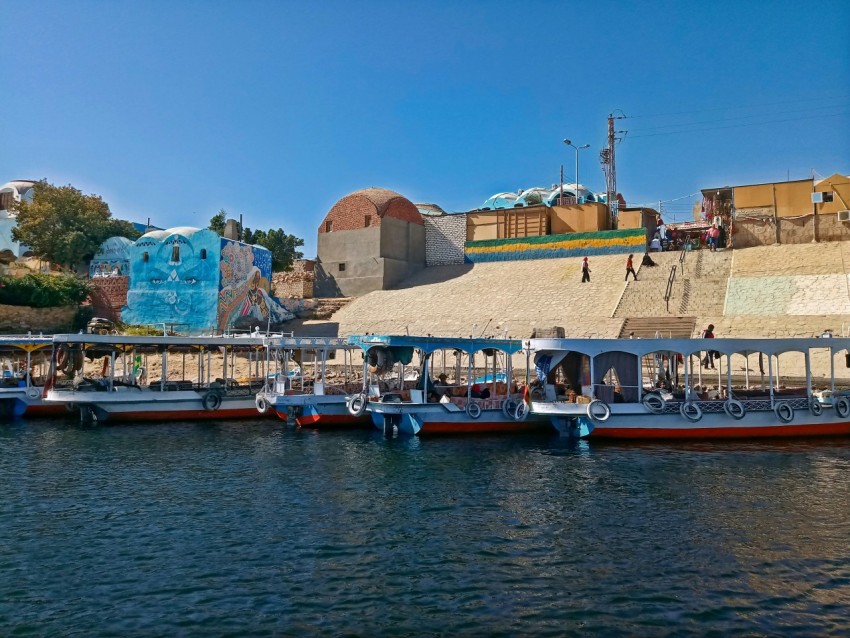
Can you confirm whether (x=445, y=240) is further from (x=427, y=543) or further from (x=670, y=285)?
(x=427, y=543)

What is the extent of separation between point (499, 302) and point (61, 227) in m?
35.1

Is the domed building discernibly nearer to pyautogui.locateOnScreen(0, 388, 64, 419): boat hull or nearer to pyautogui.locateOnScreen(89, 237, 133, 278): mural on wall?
pyautogui.locateOnScreen(89, 237, 133, 278): mural on wall

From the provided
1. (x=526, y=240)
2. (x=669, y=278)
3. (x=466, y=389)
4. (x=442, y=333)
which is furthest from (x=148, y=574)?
(x=526, y=240)

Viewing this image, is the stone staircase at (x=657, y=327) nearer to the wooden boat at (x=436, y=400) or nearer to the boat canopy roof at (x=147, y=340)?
the wooden boat at (x=436, y=400)

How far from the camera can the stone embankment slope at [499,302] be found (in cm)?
3991

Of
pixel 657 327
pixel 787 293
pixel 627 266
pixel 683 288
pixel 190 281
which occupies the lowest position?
pixel 657 327

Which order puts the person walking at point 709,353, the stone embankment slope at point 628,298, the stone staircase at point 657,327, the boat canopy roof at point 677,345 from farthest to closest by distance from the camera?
the stone staircase at point 657,327 → the stone embankment slope at point 628,298 → the person walking at point 709,353 → the boat canopy roof at point 677,345

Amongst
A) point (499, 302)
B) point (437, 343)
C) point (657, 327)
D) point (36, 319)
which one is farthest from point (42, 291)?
point (657, 327)

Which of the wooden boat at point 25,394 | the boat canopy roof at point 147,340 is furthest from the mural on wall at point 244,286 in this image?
the wooden boat at point 25,394

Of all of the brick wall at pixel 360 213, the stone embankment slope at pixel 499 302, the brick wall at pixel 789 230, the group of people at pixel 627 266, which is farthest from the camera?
the brick wall at pixel 360 213

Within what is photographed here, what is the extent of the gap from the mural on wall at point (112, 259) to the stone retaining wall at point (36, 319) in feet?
16.2

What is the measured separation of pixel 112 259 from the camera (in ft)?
169

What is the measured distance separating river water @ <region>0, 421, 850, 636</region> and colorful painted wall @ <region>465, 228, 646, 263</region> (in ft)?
95.9

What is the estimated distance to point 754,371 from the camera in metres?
31.1
